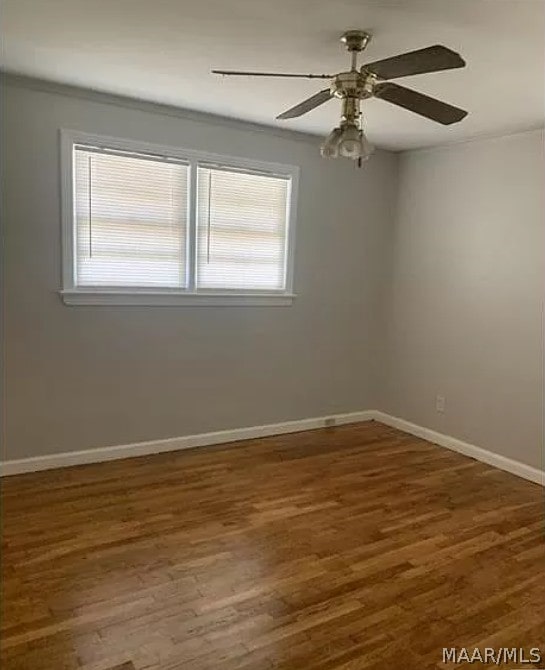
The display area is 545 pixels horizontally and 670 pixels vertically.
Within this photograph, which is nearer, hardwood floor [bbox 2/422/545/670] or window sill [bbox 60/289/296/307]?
hardwood floor [bbox 2/422/545/670]

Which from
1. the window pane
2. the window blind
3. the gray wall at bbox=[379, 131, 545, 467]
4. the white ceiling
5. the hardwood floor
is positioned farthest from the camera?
the window pane

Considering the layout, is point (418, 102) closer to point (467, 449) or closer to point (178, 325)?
point (178, 325)

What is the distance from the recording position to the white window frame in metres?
3.42

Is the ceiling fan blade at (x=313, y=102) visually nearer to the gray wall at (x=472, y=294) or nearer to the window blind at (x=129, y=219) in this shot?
the window blind at (x=129, y=219)

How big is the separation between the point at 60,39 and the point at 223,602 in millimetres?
2678

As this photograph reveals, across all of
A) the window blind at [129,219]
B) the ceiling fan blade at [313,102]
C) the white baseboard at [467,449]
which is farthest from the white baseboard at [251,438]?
the ceiling fan blade at [313,102]

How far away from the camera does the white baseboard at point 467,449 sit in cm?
377

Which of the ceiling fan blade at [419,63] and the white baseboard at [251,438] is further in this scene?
the white baseboard at [251,438]

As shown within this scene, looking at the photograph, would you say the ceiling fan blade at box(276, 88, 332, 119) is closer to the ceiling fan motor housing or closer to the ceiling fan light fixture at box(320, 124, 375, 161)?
the ceiling fan motor housing

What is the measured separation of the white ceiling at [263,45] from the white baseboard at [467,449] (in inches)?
93.8

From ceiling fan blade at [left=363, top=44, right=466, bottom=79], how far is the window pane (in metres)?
2.03

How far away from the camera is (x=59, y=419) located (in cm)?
358

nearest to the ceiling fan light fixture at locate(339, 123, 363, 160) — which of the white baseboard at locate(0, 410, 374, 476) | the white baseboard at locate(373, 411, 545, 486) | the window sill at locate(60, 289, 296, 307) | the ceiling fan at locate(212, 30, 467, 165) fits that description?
the ceiling fan at locate(212, 30, 467, 165)

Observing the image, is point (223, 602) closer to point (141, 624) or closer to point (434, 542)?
point (141, 624)
